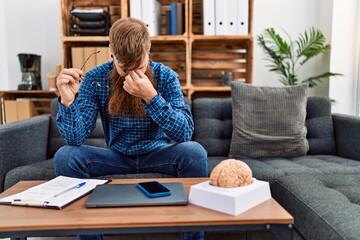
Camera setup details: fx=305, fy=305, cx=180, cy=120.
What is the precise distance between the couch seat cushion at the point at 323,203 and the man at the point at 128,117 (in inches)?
13.7

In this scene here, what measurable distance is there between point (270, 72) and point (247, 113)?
95 cm

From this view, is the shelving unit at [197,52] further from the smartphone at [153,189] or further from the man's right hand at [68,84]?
the smartphone at [153,189]

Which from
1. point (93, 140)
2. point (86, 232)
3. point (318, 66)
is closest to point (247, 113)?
point (93, 140)

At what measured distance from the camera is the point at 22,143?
164 cm

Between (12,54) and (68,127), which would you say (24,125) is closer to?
(68,127)

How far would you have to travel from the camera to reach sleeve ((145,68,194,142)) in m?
1.14

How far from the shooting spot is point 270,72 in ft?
8.84

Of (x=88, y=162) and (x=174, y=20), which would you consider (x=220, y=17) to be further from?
(x=88, y=162)

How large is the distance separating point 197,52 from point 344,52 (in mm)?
1209

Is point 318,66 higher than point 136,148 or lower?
higher

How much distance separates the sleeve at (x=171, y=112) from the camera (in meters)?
1.14

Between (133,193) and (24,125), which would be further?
(24,125)

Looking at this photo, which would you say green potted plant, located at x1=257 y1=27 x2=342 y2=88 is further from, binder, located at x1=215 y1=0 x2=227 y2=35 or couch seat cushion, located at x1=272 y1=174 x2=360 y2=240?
couch seat cushion, located at x1=272 y1=174 x2=360 y2=240

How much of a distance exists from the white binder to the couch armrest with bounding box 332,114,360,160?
3.10 feet
